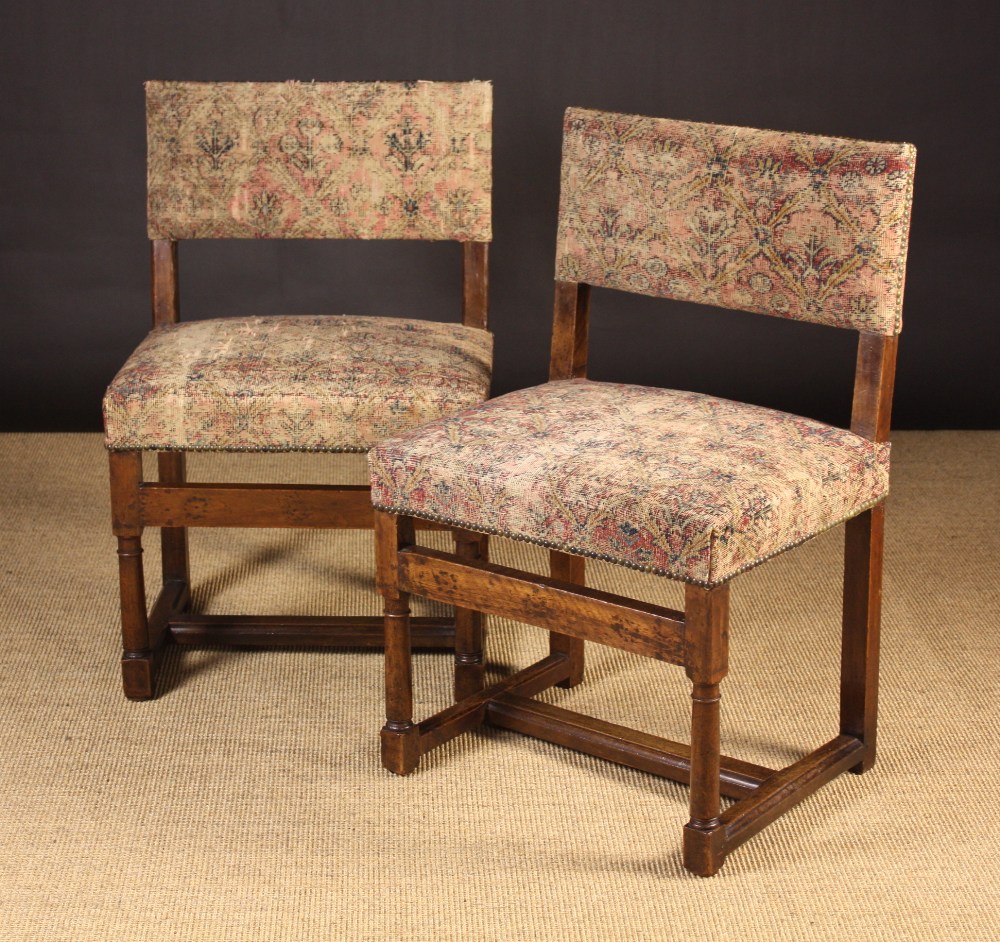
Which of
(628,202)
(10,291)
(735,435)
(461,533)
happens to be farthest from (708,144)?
(10,291)

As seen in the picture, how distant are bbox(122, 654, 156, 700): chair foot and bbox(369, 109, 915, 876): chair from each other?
41cm

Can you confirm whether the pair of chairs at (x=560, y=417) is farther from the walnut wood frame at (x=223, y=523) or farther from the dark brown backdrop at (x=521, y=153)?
the dark brown backdrop at (x=521, y=153)

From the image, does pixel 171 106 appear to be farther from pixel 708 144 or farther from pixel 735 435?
pixel 735 435

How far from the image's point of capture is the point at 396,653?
217 centimetres

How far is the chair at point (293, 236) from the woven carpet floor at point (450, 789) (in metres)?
0.10

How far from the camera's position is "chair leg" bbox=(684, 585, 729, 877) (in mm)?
1856

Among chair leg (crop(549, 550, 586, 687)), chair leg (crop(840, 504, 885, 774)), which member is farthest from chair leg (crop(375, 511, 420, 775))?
chair leg (crop(840, 504, 885, 774))

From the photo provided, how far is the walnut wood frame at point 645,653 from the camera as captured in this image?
1.90 meters

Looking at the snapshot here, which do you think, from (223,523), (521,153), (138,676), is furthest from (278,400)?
(521,153)

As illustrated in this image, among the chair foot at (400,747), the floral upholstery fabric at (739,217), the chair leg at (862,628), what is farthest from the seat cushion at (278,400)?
the chair leg at (862,628)

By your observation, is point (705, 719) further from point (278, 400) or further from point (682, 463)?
point (278, 400)

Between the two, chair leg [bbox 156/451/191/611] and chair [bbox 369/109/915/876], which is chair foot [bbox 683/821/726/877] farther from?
chair leg [bbox 156/451/191/611]

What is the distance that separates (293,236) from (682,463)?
90cm

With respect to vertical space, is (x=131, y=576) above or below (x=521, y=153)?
below
